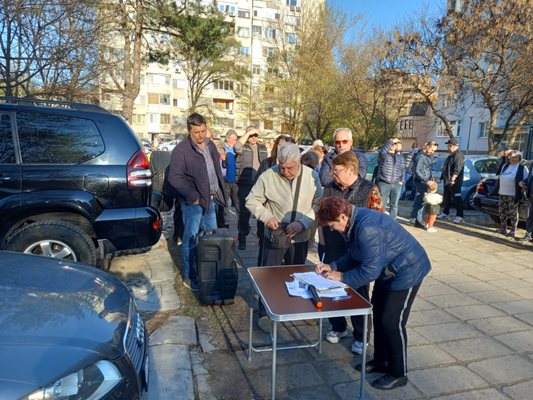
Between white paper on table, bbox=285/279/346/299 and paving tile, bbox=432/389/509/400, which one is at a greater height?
white paper on table, bbox=285/279/346/299

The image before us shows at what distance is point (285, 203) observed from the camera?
340 centimetres

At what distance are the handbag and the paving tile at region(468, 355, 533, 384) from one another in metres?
1.73

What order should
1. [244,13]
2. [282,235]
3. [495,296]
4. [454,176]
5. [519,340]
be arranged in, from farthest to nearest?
[244,13] < [454,176] < [495,296] < [519,340] < [282,235]

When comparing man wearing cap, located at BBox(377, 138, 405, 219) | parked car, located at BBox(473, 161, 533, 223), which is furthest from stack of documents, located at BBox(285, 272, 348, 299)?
parked car, located at BBox(473, 161, 533, 223)

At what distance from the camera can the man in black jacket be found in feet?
13.6

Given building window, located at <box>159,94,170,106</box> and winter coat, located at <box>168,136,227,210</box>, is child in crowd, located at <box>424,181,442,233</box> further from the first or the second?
building window, located at <box>159,94,170,106</box>

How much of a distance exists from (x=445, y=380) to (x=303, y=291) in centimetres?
138

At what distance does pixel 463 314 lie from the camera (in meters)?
3.99

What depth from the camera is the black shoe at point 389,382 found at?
267 cm

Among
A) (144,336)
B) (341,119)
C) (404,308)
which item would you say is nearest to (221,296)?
(144,336)

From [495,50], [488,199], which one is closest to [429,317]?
[488,199]

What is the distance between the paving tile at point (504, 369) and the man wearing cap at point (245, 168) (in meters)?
3.78

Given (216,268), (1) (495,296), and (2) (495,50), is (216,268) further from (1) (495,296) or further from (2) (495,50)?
(2) (495,50)

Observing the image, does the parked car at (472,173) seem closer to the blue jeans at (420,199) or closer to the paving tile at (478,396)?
the blue jeans at (420,199)
